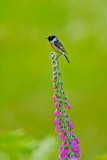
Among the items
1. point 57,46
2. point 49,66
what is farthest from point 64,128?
point 49,66

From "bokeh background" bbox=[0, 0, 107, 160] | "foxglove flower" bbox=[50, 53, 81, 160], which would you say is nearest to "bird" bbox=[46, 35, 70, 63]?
"foxglove flower" bbox=[50, 53, 81, 160]

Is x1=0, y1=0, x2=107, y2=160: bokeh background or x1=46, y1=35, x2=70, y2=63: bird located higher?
x1=0, y1=0, x2=107, y2=160: bokeh background

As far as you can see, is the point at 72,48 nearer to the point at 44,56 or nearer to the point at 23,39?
the point at 44,56

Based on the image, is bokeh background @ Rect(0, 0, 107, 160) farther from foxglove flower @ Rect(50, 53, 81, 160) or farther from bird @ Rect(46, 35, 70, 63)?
foxglove flower @ Rect(50, 53, 81, 160)

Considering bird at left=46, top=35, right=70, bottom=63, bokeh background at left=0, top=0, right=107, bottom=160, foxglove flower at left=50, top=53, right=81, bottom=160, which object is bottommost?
foxglove flower at left=50, top=53, right=81, bottom=160

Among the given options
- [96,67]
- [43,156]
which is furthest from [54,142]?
[96,67]

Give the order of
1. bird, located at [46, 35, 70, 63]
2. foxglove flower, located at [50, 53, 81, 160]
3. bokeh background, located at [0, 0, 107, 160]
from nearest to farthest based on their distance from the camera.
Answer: foxglove flower, located at [50, 53, 81, 160], bird, located at [46, 35, 70, 63], bokeh background, located at [0, 0, 107, 160]

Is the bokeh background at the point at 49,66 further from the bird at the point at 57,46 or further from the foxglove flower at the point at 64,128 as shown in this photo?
the foxglove flower at the point at 64,128

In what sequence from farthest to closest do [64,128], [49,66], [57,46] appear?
[49,66] → [57,46] → [64,128]

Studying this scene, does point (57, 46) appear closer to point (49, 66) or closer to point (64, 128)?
point (64, 128)
